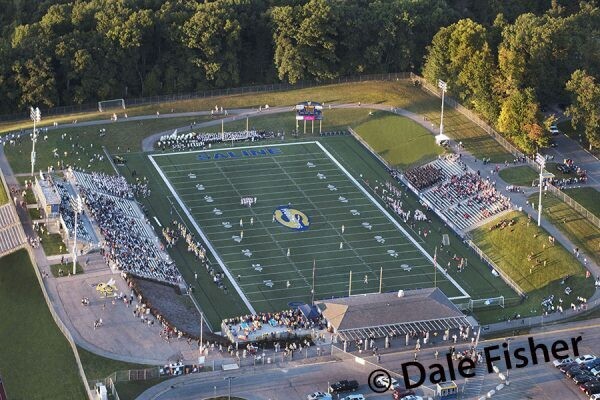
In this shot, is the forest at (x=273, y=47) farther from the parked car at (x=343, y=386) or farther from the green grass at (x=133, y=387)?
the green grass at (x=133, y=387)

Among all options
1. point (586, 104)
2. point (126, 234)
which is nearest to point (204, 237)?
point (126, 234)

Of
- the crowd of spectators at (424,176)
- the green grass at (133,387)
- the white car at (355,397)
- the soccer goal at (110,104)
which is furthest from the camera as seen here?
the soccer goal at (110,104)

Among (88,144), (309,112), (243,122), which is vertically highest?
(309,112)

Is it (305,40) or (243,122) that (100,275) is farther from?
(305,40)

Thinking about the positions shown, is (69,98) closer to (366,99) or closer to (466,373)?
(366,99)

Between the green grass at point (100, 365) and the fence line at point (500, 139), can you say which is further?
the fence line at point (500, 139)

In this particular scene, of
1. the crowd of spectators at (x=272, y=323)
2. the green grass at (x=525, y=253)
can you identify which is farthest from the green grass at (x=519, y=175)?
the crowd of spectators at (x=272, y=323)
